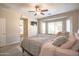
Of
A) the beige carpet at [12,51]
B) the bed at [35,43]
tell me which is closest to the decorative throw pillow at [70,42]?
the bed at [35,43]

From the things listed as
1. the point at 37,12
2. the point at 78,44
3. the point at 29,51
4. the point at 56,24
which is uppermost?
the point at 37,12

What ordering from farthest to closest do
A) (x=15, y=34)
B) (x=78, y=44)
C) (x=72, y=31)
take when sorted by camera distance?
(x=15, y=34)
(x=72, y=31)
(x=78, y=44)

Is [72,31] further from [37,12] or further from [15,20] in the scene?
[15,20]

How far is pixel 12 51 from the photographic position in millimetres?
2004

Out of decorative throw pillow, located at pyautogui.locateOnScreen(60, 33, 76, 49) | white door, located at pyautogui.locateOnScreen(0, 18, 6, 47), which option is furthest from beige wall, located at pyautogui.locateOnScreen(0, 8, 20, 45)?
decorative throw pillow, located at pyautogui.locateOnScreen(60, 33, 76, 49)

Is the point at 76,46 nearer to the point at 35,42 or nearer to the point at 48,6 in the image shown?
the point at 35,42

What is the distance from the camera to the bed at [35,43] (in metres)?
1.98

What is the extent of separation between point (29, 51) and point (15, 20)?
0.64 metres

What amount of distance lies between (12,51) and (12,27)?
45cm

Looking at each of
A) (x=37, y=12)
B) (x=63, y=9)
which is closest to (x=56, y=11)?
(x=63, y=9)

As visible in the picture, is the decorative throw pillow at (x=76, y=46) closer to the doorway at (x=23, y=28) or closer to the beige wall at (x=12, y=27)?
the doorway at (x=23, y=28)

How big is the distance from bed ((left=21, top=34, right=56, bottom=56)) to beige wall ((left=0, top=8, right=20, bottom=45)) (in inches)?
7.0

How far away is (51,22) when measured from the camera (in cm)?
212

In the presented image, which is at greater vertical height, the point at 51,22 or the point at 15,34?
the point at 51,22
